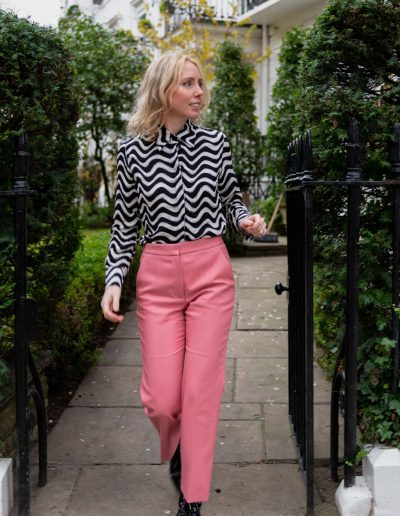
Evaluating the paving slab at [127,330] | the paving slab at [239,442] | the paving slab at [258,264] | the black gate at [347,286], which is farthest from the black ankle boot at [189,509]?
the paving slab at [258,264]

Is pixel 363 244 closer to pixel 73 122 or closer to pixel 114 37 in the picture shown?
pixel 73 122

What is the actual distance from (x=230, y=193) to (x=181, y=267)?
0.45 metres

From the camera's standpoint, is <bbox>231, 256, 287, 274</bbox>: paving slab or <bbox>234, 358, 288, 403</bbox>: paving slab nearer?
<bbox>234, 358, 288, 403</bbox>: paving slab

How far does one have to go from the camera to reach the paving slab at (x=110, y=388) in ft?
14.9

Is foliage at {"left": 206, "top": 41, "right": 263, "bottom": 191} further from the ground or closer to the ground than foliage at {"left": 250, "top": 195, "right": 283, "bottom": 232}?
further from the ground

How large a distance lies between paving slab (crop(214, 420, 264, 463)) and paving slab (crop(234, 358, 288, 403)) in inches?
18.1

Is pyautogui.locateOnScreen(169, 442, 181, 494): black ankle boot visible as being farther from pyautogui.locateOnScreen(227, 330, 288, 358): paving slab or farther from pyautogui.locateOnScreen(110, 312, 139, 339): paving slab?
pyautogui.locateOnScreen(110, 312, 139, 339): paving slab

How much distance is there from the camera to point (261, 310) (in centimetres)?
707

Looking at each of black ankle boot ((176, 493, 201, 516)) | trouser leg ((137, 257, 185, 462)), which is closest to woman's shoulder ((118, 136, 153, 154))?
trouser leg ((137, 257, 185, 462))

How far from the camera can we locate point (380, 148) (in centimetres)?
300

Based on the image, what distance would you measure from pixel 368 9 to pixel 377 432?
5.67ft

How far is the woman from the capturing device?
283 cm

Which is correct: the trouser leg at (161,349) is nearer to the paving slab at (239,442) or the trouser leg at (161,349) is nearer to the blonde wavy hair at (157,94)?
the blonde wavy hair at (157,94)

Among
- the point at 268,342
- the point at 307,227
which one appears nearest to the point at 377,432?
the point at 307,227
